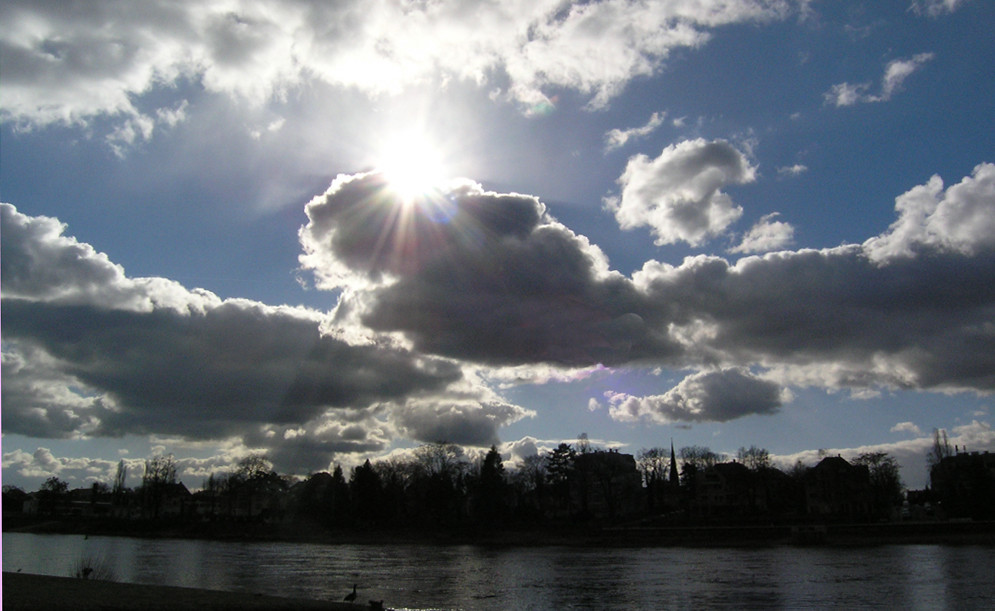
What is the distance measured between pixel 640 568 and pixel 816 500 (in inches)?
3505

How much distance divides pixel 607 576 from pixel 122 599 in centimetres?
3391

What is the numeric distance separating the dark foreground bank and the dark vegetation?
80144 millimetres

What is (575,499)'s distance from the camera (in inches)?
6324

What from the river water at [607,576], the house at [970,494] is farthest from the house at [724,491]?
the river water at [607,576]

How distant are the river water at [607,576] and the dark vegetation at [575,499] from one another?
109 ft

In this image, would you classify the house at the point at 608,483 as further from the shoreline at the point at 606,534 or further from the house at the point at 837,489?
the house at the point at 837,489

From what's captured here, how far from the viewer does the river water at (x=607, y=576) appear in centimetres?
3738

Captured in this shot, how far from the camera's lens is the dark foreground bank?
24250mm

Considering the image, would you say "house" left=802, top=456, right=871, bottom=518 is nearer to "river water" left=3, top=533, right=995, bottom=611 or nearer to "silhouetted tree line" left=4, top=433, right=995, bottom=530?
"silhouetted tree line" left=4, top=433, right=995, bottom=530

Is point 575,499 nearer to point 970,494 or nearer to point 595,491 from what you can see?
point 595,491

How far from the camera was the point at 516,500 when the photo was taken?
136625mm

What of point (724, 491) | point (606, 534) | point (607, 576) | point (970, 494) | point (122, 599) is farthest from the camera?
point (724, 491)

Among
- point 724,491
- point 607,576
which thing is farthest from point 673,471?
point 607,576

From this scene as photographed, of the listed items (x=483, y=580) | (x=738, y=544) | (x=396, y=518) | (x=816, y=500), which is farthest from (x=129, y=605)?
(x=816, y=500)
